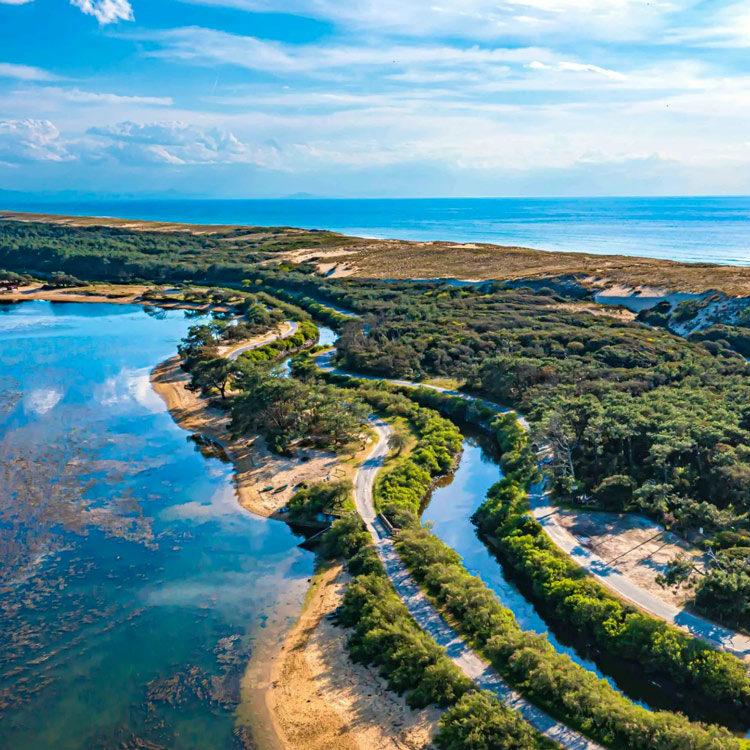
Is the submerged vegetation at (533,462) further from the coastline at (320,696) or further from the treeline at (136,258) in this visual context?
the treeline at (136,258)

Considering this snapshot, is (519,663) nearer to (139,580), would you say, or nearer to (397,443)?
(139,580)

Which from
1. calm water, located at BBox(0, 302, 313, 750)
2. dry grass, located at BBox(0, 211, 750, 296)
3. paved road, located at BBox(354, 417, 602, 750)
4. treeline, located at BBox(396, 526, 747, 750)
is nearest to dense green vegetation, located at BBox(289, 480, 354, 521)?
paved road, located at BBox(354, 417, 602, 750)

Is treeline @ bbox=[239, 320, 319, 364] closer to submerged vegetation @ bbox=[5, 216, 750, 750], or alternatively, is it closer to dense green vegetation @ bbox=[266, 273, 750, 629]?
submerged vegetation @ bbox=[5, 216, 750, 750]

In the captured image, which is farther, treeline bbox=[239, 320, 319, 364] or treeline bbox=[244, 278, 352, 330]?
treeline bbox=[244, 278, 352, 330]

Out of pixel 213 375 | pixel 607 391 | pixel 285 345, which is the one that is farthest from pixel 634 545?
pixel 285 345

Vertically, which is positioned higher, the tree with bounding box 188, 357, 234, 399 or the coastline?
the tree with bounding box 188, 357, 234, 399

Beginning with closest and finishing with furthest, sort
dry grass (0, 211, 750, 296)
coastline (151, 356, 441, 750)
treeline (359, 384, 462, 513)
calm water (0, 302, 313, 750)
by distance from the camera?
coastline (151, 356, 441, 750) → calm water (0, 302, 313, 750) → treeline (359, 384, 462, 513) → dry grass (0, 211, 750, 296)

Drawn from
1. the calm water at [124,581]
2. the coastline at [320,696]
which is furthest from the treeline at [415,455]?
the coastline at [320,696]
